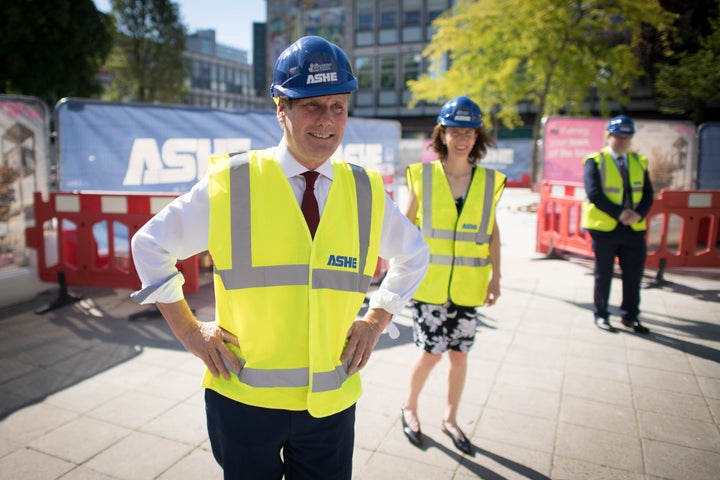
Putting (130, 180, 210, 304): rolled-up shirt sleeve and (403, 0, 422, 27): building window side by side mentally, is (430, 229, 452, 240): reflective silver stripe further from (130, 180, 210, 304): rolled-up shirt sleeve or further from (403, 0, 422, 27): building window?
(403, 0, 422, 27): building window

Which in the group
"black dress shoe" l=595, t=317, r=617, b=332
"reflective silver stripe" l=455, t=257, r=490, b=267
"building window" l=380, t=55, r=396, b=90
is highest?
"building window" l=380, t=55, r=396, b=90

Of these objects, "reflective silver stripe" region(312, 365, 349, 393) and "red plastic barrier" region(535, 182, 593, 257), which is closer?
"reflective silver stripe" region(312, 365, 349, 393)

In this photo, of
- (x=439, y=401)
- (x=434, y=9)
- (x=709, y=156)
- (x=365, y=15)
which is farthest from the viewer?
(x=365, y=15)

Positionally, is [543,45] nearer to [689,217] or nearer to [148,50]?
[689,217]

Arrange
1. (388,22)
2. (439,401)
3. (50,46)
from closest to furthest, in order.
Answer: (439,401) < (50,46) < (388,22)

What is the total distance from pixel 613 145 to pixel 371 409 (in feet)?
12.6

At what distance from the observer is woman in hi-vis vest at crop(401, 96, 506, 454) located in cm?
319

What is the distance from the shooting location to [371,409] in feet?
11.9

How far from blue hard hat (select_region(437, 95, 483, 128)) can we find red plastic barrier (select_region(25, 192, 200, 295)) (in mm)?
3809

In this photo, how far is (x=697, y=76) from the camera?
1898cm

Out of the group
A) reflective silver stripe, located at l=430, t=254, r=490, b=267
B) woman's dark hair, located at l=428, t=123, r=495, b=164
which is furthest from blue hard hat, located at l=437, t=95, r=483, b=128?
reflective silver stripe, located at l=430, t=254, r=490, b=267

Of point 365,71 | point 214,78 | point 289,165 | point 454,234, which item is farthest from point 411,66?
point 214,78

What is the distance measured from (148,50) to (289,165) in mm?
37244

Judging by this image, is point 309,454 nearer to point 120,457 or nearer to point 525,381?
point 120,457
